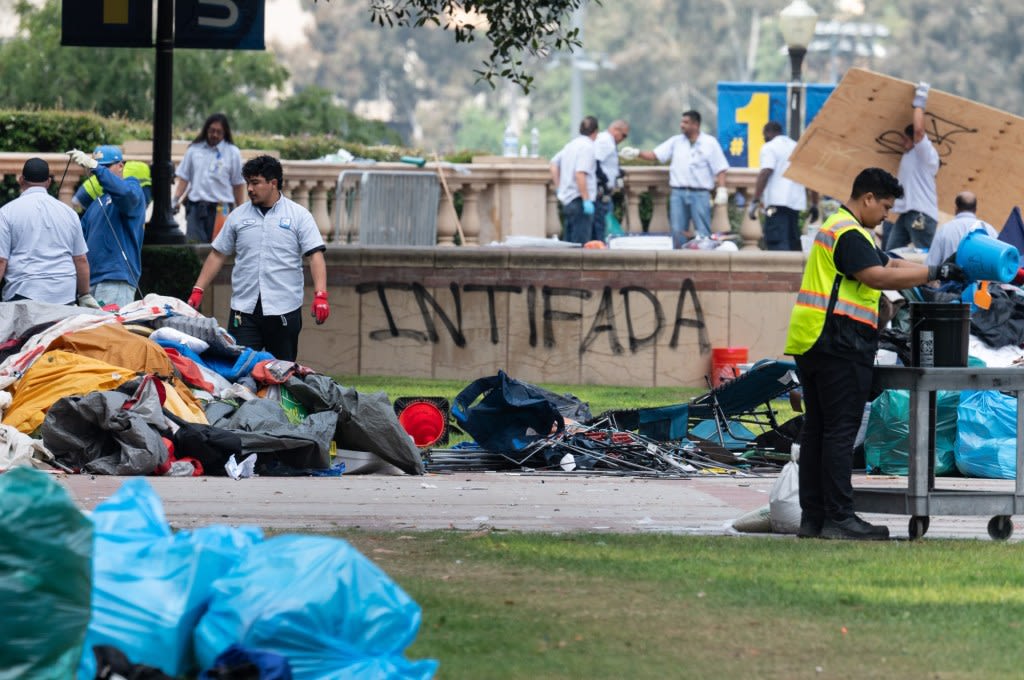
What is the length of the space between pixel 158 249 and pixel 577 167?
304 inches

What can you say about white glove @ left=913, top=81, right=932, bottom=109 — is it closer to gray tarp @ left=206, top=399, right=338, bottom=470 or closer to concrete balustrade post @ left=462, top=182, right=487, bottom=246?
gray tarp @ left=206, top=399, right=338, bottom=470

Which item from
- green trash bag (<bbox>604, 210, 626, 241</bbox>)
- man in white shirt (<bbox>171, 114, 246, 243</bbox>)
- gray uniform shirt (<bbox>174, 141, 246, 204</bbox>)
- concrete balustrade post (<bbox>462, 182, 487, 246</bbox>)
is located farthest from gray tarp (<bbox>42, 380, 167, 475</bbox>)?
green trash bag (<bbox>604, 210, 626, 241</bbox>)

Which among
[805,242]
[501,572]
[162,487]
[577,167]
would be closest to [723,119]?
[577,167]

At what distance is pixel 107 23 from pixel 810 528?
8701 millimetres

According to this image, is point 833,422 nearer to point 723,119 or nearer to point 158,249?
point 158,249

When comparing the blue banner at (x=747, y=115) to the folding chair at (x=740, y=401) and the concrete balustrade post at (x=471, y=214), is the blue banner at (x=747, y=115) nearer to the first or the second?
the concrete balustrade post at (x=471, y=214)

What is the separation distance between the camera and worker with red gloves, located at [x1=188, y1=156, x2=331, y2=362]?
1209cm

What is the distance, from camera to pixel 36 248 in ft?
41.1

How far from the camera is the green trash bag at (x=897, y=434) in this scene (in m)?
11.6

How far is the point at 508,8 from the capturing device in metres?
13.5

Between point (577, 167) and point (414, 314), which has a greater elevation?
point (577, 167)

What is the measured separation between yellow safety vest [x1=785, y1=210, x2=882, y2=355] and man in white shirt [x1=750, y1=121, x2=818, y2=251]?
1339 centimetres


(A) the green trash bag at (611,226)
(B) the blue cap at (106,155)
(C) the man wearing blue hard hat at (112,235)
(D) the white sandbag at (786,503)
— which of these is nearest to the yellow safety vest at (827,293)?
(D) the white sandbag at (786,503)

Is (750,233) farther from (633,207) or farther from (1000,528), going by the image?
(1000,528)
